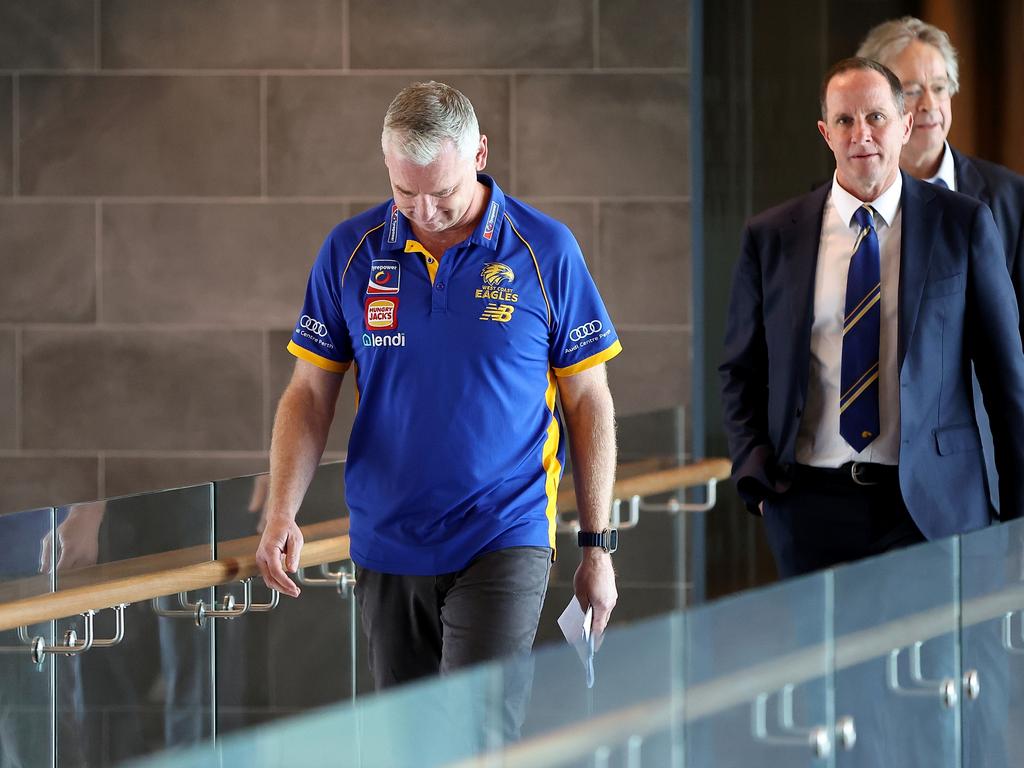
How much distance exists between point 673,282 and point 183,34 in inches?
81.5

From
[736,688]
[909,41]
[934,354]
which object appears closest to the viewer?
[736,688]

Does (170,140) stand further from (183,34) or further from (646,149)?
(646,149)

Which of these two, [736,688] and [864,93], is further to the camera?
[864,93]

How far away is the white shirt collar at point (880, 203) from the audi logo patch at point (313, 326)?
3.57ft

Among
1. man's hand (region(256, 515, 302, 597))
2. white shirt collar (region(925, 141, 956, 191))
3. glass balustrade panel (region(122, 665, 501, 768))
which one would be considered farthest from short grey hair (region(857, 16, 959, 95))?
glass balustrade panel (region(122, 665, 501, 768))

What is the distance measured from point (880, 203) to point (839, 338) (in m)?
0.29

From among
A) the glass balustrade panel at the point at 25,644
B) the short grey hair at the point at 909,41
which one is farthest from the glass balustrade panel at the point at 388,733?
the short grey hair at the point at 909,41

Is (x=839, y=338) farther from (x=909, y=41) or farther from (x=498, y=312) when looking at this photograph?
(x=909, y=41)

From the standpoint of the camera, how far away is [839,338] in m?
3.14

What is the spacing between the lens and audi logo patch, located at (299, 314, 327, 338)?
2941mm

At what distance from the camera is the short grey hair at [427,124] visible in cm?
270

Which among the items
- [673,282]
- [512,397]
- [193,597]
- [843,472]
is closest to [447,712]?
[512,397]

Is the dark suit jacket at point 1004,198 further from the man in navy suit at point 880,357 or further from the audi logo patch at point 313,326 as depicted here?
the audi logo patch at point 313,326

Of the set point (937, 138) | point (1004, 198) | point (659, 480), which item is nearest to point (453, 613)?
point (1004, 198)
